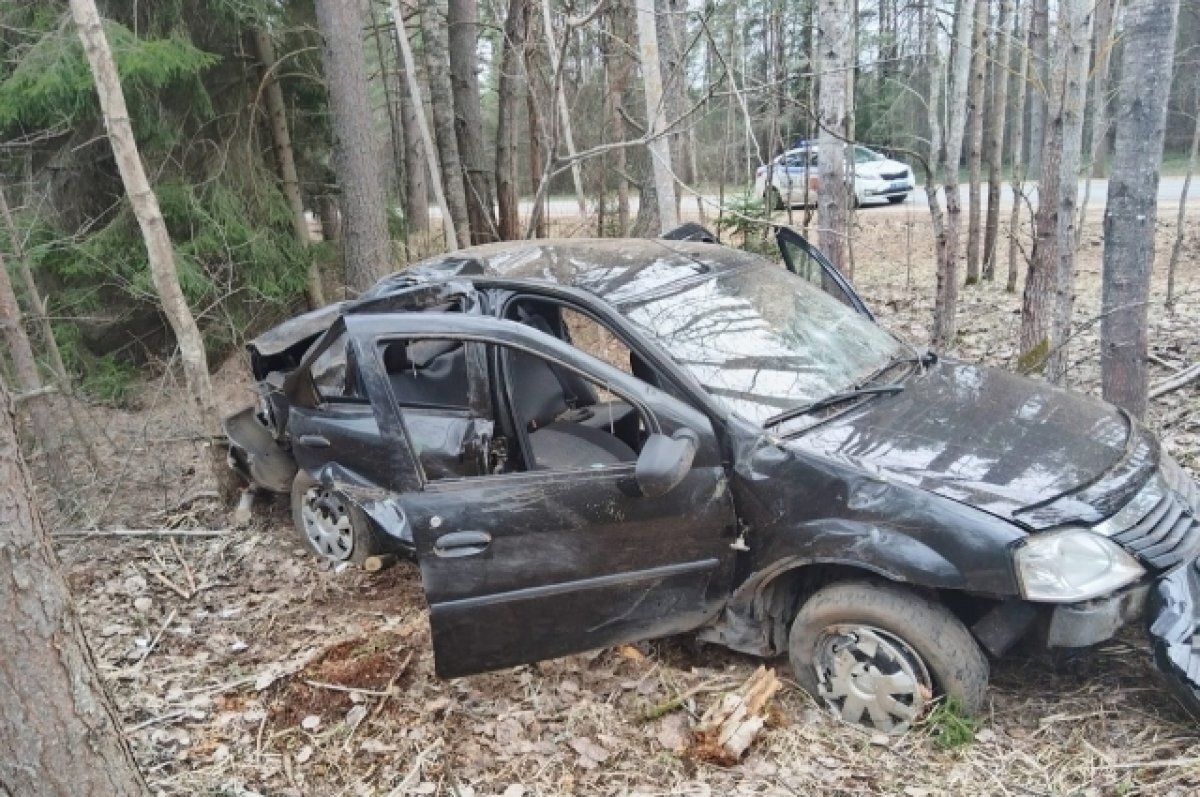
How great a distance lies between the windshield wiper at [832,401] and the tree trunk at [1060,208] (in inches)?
112

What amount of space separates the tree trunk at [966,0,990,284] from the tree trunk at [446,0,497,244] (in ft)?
21.3

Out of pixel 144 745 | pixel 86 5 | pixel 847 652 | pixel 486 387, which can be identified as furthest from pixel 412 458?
pixel 86 5

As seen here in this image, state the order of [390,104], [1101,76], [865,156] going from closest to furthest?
[1101,76] < [390,104] < [865,156]

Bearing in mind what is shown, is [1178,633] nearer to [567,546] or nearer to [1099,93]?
[567,546]

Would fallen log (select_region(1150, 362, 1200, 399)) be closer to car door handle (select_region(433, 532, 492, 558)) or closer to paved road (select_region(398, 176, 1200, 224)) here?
car door handle (select_region(433, 532, 492, 558))

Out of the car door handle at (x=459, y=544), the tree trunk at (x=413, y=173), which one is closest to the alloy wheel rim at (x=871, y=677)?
the car door handle at (x=459, y=544)

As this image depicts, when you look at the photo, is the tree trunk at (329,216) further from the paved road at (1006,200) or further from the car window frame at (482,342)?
the car window frame at (482,342)

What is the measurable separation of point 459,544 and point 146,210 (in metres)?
3.61

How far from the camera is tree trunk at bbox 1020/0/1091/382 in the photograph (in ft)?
18.1

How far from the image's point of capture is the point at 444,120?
11562 mm

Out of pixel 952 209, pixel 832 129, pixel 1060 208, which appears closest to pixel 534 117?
pixel 952 209

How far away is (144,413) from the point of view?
1045 cm

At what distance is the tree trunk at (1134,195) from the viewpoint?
4738mm

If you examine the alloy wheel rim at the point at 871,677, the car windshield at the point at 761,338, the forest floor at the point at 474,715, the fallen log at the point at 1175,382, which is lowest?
the forest floor at the point at 474,715
